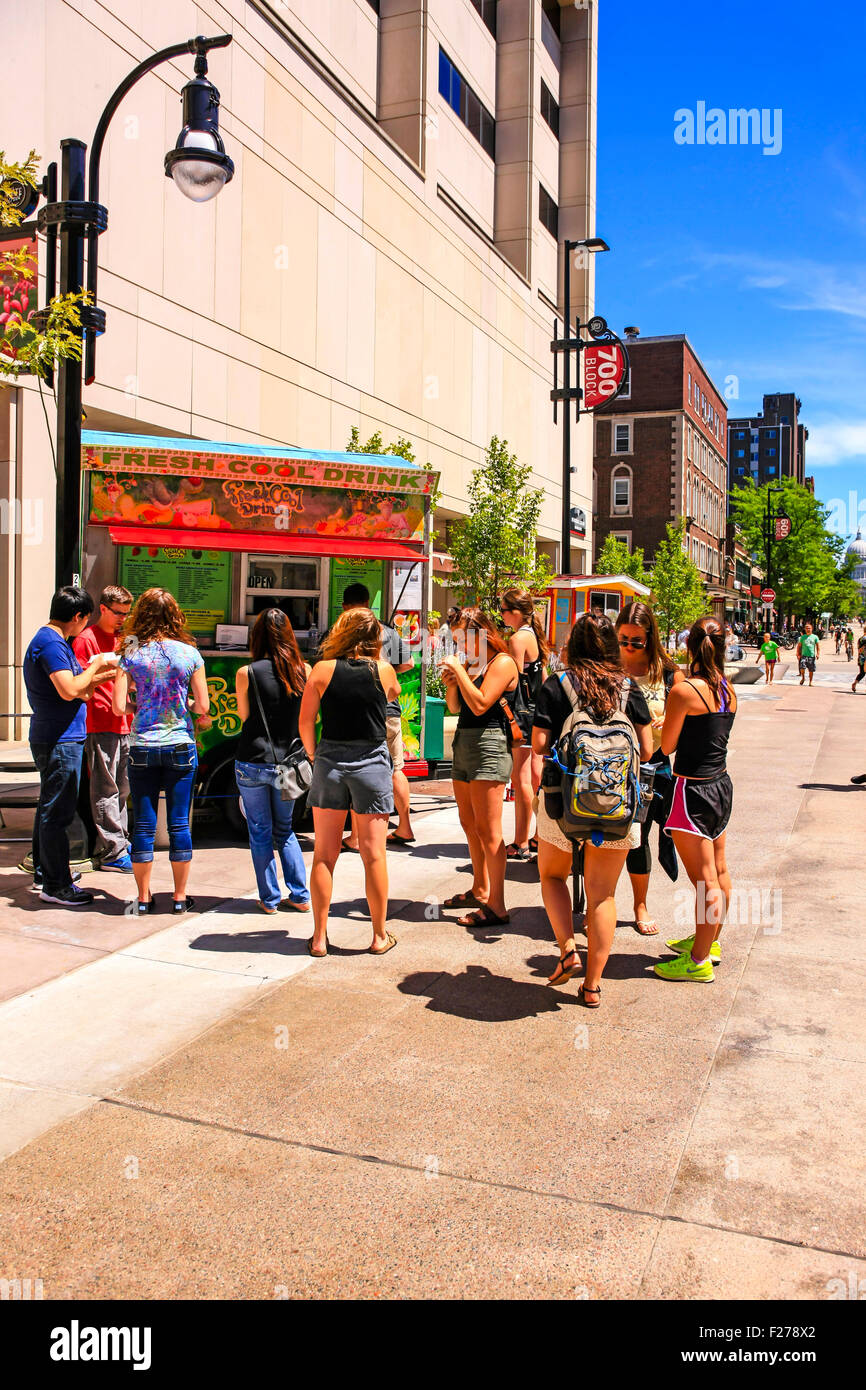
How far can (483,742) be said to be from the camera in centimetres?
629

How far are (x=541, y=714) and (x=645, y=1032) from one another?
155cm

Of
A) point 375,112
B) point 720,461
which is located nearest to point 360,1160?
point 375,112

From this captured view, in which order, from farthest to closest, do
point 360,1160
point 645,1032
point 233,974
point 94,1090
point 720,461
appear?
1. point 720,461
2. point 233,974
3. point 645,1032
4. point 94,1090
5. point 360,1160

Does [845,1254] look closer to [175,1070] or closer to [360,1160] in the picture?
[360,1160]

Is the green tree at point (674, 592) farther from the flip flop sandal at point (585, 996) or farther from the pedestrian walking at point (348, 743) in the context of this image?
A: the flip flop sandal at point (585, 996)

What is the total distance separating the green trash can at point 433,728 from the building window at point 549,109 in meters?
31.7

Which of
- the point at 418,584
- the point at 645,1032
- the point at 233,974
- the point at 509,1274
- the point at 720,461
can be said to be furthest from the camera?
the point at 720,461

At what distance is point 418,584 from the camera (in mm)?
9844

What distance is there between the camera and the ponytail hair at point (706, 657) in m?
5.42

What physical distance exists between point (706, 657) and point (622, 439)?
199 ft

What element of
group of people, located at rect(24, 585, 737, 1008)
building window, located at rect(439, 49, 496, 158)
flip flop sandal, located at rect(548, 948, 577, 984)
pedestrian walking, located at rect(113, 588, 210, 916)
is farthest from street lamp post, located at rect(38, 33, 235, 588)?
building window, located at rect(439, 49, 496, 158)

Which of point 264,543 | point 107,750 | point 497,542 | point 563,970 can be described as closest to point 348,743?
point 563,970

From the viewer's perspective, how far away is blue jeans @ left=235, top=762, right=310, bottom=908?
639 cm

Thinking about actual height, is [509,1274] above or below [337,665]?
below
